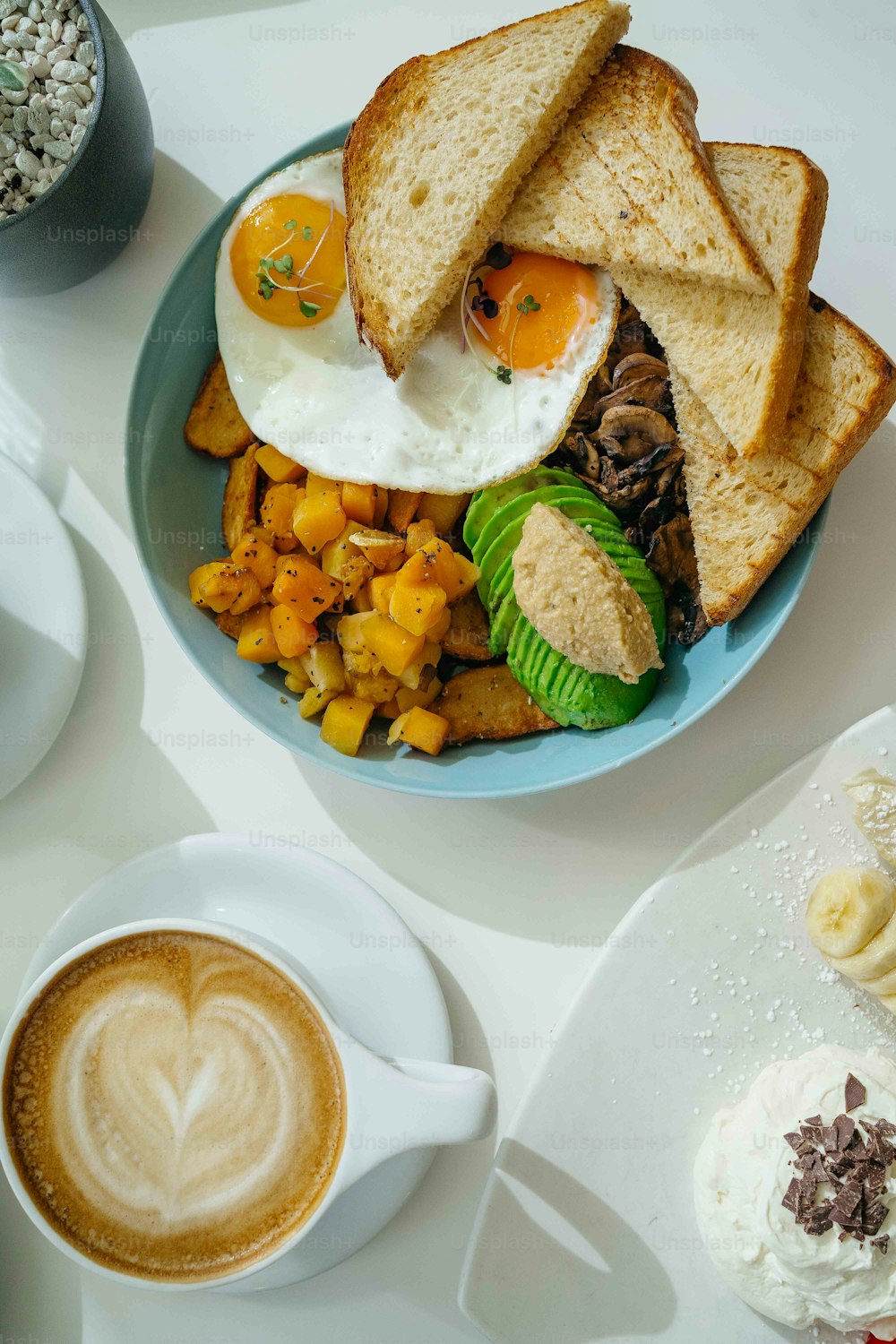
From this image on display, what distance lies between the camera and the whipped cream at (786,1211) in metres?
1.45

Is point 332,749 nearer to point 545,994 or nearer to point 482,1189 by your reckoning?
point 545,994

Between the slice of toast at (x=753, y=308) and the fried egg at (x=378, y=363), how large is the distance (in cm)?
10

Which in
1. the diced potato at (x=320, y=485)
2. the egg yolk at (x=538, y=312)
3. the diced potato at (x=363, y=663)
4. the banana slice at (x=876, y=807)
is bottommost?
the diced potato at (x=363, y=663)

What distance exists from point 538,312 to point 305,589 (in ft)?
1.68

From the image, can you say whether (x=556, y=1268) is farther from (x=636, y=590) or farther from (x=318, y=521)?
(x=318, y=521)

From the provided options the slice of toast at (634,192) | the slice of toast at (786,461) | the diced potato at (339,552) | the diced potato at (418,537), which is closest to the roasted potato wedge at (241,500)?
the diced potato at (339,552)

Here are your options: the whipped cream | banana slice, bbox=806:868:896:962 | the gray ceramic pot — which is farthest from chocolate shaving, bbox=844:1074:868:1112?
the gray ceramic pot

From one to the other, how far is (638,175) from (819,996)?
1.18m

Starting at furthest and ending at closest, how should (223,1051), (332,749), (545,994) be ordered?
(545,994) → (332,749) → (223,1051)

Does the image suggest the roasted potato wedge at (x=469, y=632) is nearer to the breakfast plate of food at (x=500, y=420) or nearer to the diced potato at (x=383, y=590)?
the breakfast plate of food at (x=500, y=420)

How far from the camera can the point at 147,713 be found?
174cm

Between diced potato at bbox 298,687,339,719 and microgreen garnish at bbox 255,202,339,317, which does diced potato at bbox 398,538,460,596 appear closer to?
diced potato at bbox 298,687,339,719

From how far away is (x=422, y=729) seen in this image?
5.14ft

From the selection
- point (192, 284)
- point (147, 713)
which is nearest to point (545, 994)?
point (147, 713)
